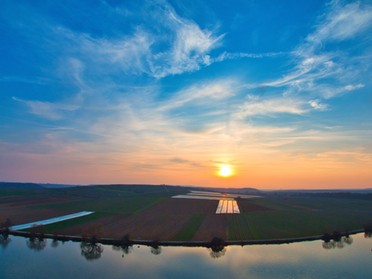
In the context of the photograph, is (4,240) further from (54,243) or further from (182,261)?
(182,261)

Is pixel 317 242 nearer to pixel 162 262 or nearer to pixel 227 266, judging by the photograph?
pixel 227 266

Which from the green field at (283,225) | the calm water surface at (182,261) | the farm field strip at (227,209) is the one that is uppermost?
the farm field strip at (227,209)

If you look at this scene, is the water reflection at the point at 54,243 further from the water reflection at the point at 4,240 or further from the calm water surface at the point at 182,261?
the water reflection at the point at 4,240

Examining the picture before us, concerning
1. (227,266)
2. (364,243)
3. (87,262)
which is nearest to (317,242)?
(364,243)

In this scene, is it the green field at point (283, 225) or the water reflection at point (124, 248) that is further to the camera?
the green field at point (283, 225)

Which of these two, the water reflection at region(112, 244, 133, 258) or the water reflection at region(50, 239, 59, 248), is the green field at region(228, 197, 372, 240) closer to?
the water reflection at region(112, 244, 133, 258)

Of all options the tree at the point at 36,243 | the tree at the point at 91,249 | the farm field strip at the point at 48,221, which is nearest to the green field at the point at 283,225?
the tree at the point at 91,249

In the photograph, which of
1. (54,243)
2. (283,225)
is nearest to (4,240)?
(54,243)

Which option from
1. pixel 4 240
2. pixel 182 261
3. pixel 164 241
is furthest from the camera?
pixel 4 240
